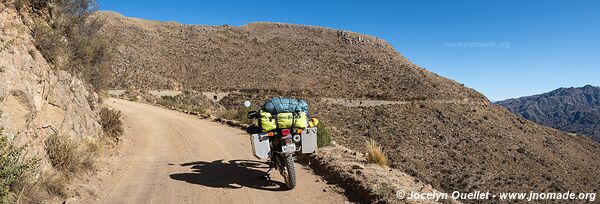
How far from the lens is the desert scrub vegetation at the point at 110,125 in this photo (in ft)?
39.4

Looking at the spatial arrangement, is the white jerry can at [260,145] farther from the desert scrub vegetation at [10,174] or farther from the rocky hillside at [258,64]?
the rocky hillside at [258,64]

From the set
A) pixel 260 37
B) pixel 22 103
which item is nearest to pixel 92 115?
pixel 22 103

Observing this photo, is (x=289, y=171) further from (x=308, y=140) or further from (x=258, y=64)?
(x=258, y=64)

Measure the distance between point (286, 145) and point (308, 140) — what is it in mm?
469

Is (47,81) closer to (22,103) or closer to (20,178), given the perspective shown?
(22,103)

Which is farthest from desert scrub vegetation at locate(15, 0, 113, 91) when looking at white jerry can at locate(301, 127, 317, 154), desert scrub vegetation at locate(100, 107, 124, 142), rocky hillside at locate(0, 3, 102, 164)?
white jerry can at locate(301, 127, 317, 154)

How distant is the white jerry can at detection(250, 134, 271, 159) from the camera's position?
722 centimetres

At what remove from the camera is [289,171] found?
7.19 m

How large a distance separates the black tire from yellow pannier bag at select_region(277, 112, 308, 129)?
1.88 feet

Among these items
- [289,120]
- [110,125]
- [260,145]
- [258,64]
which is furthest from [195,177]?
[258,64]

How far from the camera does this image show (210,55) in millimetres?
83188

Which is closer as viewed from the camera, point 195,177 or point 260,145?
point 260,145

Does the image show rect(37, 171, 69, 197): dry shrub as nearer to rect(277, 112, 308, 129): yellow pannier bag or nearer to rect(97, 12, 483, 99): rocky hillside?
rect(277, 112, 308, 129): yellow pannier bag

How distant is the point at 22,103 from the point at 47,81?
1.71 metres
